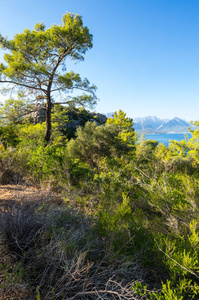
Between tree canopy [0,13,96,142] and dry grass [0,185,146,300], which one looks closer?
dry grass [0,185,146,300]

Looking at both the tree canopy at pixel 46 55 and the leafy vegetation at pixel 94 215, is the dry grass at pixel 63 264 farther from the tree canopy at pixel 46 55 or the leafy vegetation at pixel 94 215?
the tree canopy at pixel 46 55

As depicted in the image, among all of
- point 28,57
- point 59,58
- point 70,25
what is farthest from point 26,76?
point 70,25

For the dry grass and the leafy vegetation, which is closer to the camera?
the dry grass

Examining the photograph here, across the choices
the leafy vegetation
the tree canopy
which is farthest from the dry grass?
the tree canopy

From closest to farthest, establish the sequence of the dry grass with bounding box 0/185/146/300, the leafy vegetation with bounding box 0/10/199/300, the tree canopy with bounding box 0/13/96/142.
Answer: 1. the dry grass with bounding box 0/185/146/300
2. the leafy vegetation with bounding box 0/10/199/300
3. the tree canopy with bounding box 0/13/96/142

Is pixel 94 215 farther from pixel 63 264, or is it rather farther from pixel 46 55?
pixel 46 55

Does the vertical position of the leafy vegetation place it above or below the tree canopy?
below

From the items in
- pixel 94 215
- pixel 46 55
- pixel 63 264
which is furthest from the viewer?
pixel 46 55

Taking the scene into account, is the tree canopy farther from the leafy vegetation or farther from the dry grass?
the dry grass

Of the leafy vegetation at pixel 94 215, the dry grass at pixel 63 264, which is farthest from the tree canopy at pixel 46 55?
the dry grass at pixel 63 264

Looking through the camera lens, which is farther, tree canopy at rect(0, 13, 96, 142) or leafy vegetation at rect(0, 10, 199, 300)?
tree canopy at rect(0, 13, 96, 142)

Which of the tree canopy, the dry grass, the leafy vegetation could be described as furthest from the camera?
the tree canopy

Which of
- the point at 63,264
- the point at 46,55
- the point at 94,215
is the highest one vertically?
the point at 46,55

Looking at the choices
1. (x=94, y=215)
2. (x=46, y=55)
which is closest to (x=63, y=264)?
(x=94, y=215)
